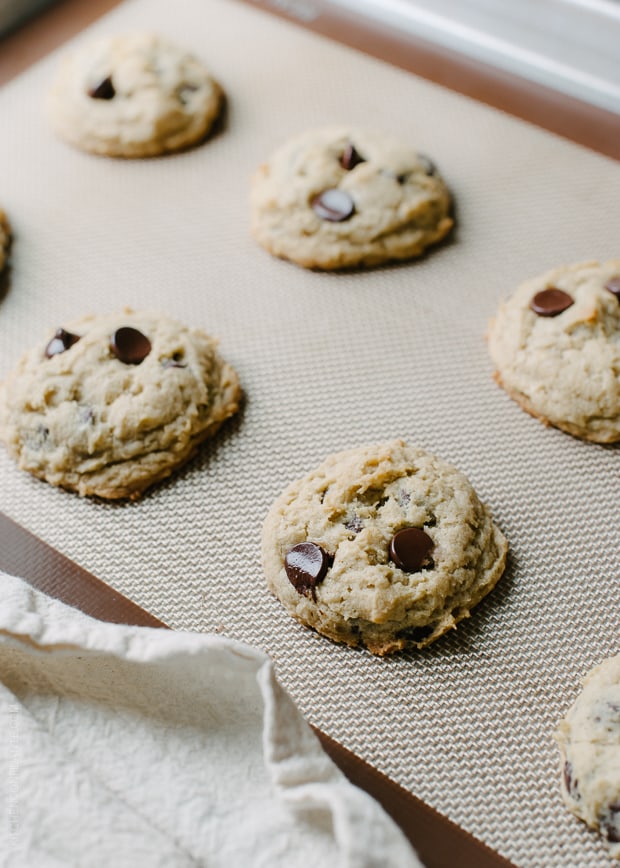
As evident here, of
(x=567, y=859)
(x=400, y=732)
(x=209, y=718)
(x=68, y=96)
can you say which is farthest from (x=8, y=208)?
(x=567, y=859)

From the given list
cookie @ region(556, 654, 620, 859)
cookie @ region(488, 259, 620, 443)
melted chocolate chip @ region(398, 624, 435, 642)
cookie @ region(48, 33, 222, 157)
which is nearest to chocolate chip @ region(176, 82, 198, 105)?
cookie @ region(48, 33, 222, 157)

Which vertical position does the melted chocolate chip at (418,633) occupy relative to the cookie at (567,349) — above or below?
below

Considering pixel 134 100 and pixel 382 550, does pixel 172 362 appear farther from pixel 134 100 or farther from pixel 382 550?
pixel 134 100

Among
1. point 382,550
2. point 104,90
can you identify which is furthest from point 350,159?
point 382,550

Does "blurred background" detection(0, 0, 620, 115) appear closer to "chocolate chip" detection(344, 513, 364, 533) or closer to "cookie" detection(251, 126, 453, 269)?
"cookie" detection(251, 126, 453, 269)

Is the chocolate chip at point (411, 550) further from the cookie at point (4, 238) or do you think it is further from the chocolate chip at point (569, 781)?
the cookie at point (4, 238)

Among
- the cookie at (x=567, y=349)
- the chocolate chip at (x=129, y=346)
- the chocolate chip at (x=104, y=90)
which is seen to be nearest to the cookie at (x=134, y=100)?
the chocolate chip at (x=104, y=90)

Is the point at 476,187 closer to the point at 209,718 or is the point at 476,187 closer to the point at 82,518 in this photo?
the point at 82,518
